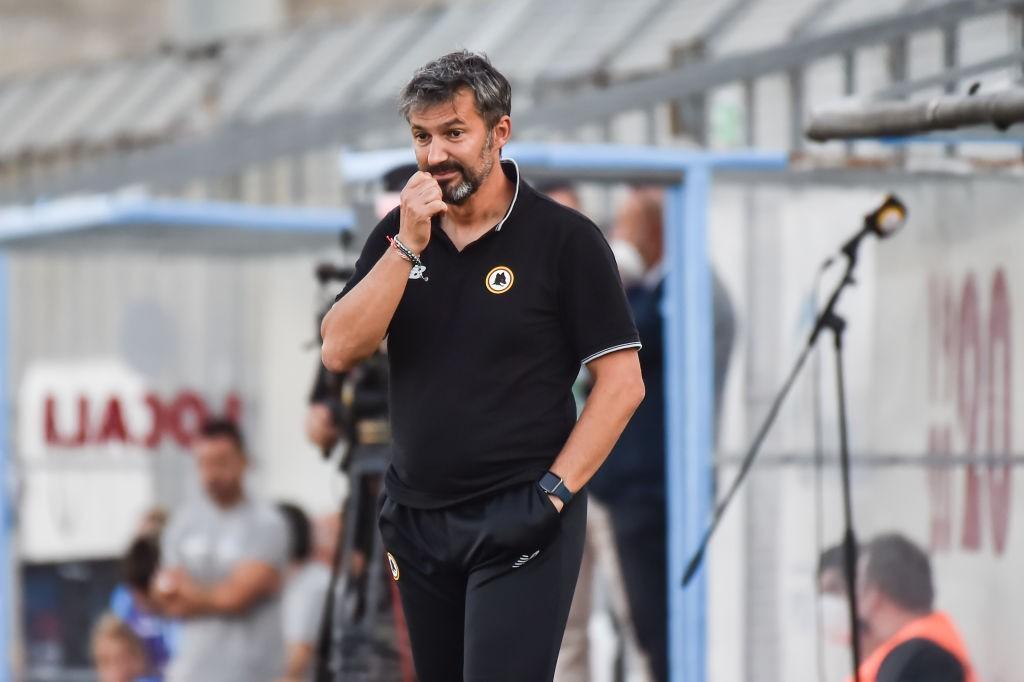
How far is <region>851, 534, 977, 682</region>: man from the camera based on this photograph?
561 cm

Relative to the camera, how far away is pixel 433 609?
12.4ft

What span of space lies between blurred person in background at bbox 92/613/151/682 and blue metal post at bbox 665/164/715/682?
12.1ft

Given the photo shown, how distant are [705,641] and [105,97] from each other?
430 inches

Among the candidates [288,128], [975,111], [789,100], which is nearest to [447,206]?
[975,111]

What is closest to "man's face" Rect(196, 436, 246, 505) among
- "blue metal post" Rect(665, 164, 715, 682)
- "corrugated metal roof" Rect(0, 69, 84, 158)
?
"blue metal post" Rect(665, 164, 715, 682)

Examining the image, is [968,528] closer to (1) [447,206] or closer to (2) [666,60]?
(1) [447,206]

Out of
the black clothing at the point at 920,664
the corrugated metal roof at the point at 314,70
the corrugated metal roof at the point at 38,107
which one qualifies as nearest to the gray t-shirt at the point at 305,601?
the black clothing at the point at 920,664

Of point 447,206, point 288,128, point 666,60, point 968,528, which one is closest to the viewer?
point 447,206

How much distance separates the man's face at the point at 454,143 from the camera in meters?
3.61

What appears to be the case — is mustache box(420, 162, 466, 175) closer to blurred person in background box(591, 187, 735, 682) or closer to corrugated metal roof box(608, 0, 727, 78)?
blurred person in background box(591, 187, 735, 682)

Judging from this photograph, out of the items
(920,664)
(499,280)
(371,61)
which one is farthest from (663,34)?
(499,280)

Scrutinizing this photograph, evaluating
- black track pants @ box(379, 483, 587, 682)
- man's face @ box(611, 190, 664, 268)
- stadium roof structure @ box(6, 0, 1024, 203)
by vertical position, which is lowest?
black track pants @ box(379, 483, 587, 682)

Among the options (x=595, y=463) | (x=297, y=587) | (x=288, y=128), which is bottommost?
(x=297, y=587)

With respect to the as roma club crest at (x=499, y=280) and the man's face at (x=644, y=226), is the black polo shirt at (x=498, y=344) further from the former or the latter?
the man's face at (x=644, y=226)
